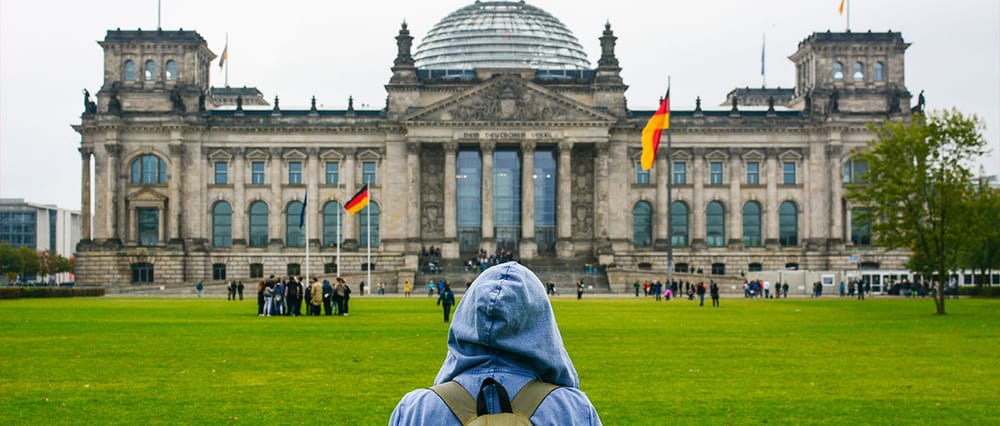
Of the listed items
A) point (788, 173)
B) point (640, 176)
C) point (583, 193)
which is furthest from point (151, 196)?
point (788, 173)

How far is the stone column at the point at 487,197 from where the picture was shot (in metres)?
122

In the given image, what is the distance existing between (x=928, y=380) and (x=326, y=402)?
12093 mm

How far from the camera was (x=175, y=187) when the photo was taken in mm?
124000

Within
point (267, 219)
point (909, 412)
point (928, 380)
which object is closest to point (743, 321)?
point (928, 380)

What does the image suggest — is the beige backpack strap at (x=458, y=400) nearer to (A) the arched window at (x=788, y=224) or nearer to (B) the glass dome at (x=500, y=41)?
(A) the arched window at (x=788, y=224)

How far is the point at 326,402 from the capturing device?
2273cm

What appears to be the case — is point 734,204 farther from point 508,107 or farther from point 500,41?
point 500,41

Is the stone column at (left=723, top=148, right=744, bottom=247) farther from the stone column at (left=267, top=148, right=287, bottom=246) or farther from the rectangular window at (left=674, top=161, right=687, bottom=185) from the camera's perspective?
the stone column at (left=267, top=148, right=287, bottom=246)

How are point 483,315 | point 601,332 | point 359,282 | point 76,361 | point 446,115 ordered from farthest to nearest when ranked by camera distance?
point 446,115
point 359,282
point 601,332
point 76,361
point 483,315

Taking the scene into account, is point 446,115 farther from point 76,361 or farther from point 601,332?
point 76,361

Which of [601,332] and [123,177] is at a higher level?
[123,177]

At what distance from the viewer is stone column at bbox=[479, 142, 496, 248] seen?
122m

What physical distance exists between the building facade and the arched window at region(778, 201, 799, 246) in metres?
0.19

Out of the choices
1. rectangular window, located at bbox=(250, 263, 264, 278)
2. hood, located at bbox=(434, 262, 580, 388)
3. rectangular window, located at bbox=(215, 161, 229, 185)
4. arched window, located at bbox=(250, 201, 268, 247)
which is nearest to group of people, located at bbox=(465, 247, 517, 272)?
rectangular window, located at bbox=(250, 263, 264, 278)
